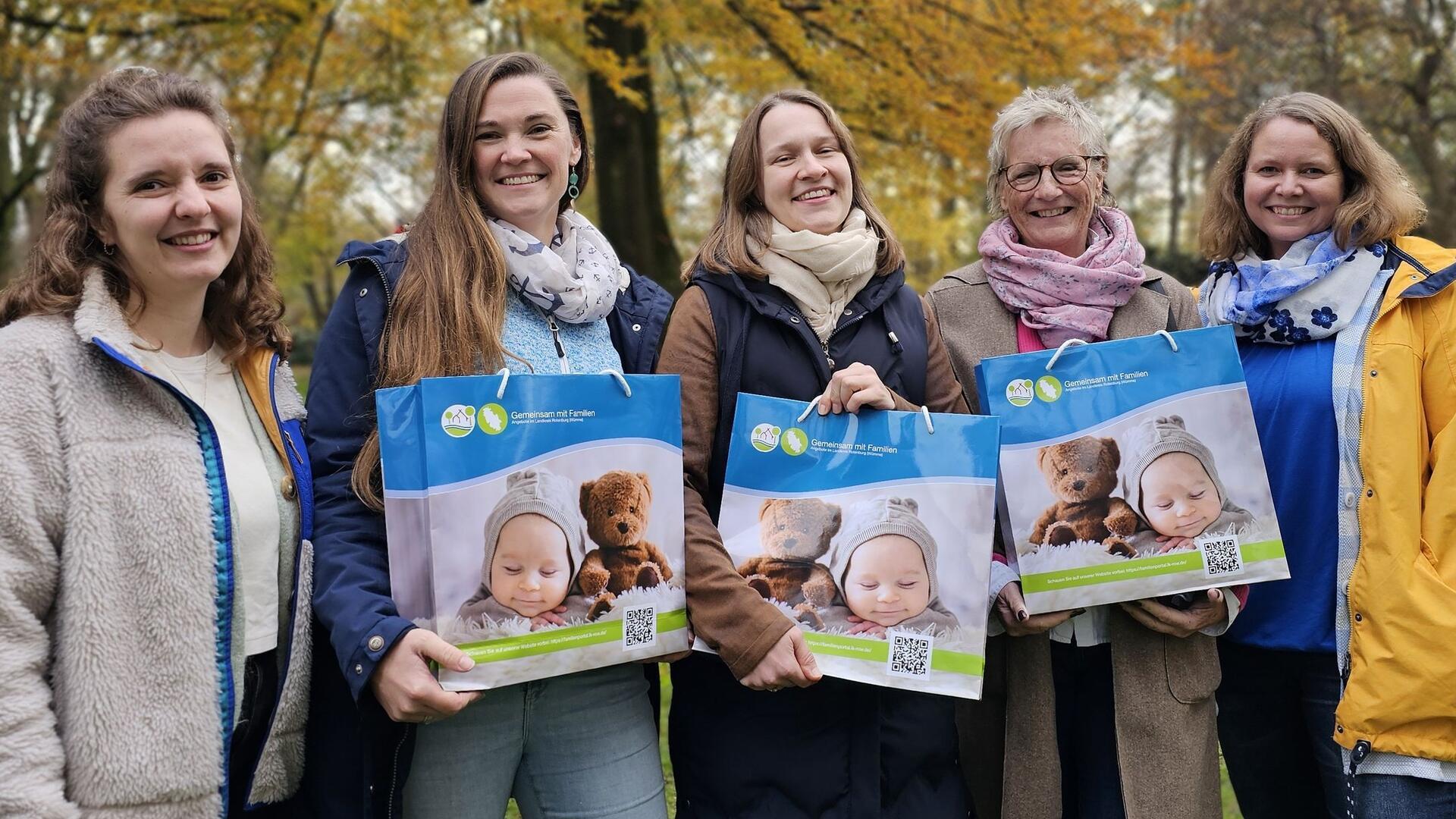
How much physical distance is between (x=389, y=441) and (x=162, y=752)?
2.38 ft

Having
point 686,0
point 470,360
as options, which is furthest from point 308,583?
point 686,0

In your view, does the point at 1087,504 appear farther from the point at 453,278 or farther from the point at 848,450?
the point at 453,278

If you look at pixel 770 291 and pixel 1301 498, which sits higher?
pixel 770 291

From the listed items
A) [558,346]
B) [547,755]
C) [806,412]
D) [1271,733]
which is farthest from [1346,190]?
[547,755]

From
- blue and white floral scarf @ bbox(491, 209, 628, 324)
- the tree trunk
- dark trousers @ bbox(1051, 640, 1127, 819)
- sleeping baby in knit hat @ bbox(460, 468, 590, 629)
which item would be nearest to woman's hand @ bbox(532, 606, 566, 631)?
sleeping baby in knit hat @ bbox(460, 468, 590, 629)

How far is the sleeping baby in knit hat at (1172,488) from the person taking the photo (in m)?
2.64

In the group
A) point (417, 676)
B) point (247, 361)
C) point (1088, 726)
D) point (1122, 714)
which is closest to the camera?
point (417, 676)

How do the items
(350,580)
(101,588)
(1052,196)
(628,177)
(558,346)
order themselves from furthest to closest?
(628,177) < (1052,196) < (558,346) < (350,580) < (101,588)

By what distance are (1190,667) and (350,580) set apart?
2.09 meters

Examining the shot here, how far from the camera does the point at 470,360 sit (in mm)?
2412

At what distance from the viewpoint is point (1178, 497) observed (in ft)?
8.67

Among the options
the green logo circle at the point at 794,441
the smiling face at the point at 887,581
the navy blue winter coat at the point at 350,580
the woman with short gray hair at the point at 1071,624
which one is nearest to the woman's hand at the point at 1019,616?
the woman with short gray hair at the point at 1071,624

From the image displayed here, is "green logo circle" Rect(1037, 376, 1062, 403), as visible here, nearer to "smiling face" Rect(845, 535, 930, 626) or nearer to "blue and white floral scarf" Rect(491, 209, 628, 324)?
"smiling face" Rect(845, 535, 930, 626)

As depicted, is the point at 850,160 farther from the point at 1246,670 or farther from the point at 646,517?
the point at 1246,670
